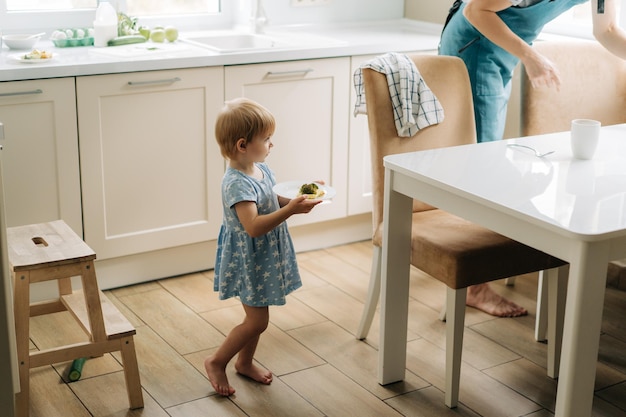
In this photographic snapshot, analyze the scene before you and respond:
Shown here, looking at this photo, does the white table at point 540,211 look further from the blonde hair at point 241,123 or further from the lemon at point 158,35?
the lemon at point 158,35

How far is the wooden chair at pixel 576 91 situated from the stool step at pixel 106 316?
1503 mm

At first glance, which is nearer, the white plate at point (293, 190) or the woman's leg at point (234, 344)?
the white plate at point (293, 190)

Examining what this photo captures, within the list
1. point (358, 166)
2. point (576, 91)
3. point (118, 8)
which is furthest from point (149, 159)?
point (576, 91)

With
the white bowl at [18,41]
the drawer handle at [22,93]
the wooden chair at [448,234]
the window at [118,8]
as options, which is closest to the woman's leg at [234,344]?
the wooden chair at [448,234]

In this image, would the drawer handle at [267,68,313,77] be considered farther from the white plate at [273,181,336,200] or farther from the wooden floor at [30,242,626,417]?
the white plate at [273,181,336,200]

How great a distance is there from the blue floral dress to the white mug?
819mm

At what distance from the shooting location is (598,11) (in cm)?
288

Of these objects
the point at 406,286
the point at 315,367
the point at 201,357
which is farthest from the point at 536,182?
the point at 201,357

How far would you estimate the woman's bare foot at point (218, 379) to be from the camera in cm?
250

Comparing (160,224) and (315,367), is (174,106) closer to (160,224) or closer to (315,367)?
(160,224)

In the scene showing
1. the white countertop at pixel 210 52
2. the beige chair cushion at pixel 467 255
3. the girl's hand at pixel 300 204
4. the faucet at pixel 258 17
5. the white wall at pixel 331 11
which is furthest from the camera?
the white wall at pixel 331 11

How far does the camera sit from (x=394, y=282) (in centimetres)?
247

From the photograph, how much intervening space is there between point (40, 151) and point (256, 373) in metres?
1.09

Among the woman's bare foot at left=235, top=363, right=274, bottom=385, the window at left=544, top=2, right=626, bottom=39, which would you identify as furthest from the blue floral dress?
the window at left=544, top=2, right=626, bottom=39
